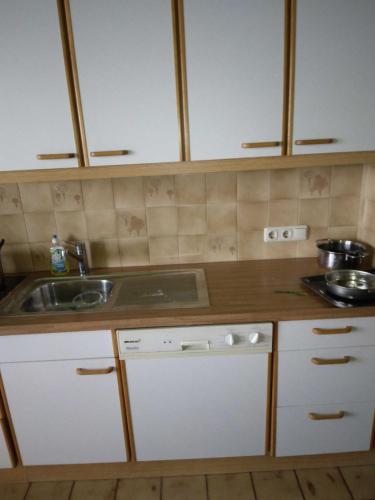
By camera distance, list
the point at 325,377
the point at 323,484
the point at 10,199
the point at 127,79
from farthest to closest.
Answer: the point at 10,199
the point at 323,484
the point at 325,377
the point at 127,79

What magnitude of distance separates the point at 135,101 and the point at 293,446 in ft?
5.12

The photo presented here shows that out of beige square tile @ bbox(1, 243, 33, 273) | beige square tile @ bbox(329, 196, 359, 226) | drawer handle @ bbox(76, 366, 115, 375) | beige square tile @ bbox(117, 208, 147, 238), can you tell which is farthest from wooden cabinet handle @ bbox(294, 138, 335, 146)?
beige square tile @ bbox(1, 243, 33, 273)

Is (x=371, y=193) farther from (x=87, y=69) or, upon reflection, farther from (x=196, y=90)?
(x=87, y=69)

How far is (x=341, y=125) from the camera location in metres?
1.43

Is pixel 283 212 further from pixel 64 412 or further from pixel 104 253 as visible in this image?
pixel 64 412

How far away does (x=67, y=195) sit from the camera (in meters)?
1.81

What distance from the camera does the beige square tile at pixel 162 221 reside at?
183 centimetres

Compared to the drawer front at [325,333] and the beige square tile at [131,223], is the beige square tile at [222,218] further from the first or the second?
the drawer front at [325,333]

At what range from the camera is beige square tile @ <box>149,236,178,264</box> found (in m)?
1.87

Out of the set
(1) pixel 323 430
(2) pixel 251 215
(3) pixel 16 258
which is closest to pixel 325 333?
(1) pixel 323 430

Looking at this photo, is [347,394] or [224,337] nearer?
[224,337]

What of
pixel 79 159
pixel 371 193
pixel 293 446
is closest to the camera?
pixel 79 159

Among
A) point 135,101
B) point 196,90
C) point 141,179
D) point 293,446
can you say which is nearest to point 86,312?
point 141,179

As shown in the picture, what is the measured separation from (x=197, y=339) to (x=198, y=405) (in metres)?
0.31
